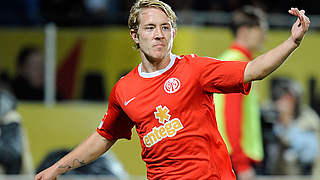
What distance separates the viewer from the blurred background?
11.1 m

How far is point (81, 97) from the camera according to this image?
11.3 metres

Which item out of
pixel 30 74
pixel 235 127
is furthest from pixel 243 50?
pixel 30 74

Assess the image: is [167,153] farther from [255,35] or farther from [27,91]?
[27,91]

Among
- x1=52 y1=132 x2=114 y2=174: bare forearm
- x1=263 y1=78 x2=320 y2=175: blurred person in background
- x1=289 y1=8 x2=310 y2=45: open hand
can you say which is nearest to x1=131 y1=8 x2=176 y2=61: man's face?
x1=52 y1=132 x2=114 y2=174: bare forearm

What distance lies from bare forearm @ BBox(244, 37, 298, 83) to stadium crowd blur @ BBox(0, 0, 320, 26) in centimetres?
711

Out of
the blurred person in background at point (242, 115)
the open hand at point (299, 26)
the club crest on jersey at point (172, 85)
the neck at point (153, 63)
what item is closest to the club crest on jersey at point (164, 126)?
the club crest on jersey at point (172, 85)

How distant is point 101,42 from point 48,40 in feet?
2.51

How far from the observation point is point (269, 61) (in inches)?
170

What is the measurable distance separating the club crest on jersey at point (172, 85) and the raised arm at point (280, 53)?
484 mm

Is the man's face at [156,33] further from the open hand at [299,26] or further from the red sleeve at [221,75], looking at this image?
the open hand at [299,26]

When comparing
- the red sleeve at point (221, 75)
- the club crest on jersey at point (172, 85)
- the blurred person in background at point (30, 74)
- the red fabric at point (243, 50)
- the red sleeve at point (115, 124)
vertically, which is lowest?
the blurred person in background at point (30, 74)

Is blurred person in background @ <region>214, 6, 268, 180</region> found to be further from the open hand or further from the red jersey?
the open hand

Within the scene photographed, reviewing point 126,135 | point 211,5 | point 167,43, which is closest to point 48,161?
point 211,5

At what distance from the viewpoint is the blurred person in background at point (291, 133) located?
35.5 feet
